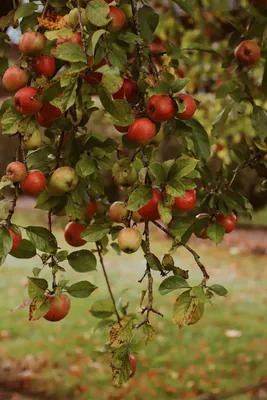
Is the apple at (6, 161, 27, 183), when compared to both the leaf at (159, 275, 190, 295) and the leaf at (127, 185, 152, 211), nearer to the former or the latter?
the leaf at (127, 185, 152, 211)

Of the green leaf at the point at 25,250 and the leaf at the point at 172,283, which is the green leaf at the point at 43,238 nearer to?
the green leaf at the point at 25,250

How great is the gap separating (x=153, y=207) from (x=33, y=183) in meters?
0.26

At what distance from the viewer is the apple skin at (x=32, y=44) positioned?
1.25 metres

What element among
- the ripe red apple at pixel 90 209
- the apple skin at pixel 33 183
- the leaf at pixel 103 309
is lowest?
the leaf at pixel 103 309

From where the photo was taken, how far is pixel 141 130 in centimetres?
126

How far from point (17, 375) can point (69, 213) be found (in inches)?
154

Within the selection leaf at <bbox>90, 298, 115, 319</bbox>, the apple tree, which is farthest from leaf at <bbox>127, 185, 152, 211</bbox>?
leaf at <bbox>90, 298, 115, 319</bbox>

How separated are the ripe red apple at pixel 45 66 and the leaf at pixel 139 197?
32 centimetres

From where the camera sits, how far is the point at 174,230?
63.4 inches

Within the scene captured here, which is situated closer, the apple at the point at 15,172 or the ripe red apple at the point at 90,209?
the apple at the point at 15,172

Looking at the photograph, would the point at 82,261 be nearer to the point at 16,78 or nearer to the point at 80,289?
the point at 80,289

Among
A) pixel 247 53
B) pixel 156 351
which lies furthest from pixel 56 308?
pixel 156 351

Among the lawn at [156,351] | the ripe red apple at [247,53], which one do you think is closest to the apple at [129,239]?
the ripe red apple at [247,53]

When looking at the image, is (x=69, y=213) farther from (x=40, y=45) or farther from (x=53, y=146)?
(x=40, y=45)
